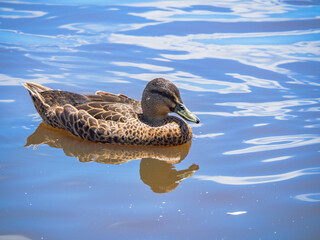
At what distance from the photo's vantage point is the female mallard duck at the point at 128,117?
748 centimetres

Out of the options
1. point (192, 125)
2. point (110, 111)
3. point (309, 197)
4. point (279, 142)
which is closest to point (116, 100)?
point (110, 111)

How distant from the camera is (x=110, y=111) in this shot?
25.1ft

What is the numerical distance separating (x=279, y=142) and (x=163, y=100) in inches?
68.3

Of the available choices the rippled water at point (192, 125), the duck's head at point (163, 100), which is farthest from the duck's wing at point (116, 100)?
the rippled water at point (192, 125)

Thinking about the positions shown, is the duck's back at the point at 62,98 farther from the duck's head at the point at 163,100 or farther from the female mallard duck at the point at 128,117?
the duck's head at the point at 163,100

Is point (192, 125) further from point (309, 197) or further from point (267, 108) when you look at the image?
point (309, 197)

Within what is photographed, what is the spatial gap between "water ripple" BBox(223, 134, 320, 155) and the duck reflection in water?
77cm

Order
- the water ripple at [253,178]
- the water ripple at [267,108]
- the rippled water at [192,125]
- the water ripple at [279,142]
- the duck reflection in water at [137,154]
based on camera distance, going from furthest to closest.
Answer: the water ripple at [267,108], the water ripple at [279,142], the duck reflection in water at [137,154], the water ripple at [253,178], the rippled water at [192,125]

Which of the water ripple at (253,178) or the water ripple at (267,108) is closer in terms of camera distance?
the water ripple at (253,178)

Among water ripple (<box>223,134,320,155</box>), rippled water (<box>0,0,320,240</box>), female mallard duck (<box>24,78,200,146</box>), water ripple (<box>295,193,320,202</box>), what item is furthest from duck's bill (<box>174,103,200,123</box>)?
water ripple (<box>295,193,320,202</box>)

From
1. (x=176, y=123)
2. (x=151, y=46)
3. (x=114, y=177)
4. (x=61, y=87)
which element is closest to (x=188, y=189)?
(x=114, y=177)

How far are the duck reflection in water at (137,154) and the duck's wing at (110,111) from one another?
40 centimetres

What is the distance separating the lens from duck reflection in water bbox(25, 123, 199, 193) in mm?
6549

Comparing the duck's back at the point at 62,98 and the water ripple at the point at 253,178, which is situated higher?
the duck's back at the point at 62,98
